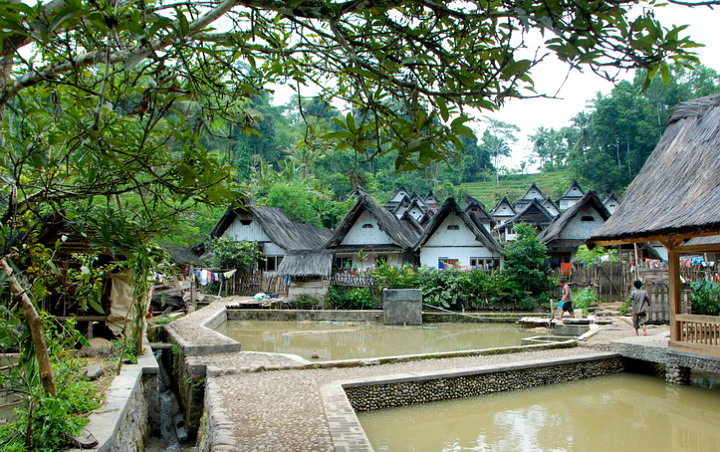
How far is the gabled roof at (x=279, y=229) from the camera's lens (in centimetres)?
2564

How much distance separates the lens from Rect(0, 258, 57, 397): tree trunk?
3789mm

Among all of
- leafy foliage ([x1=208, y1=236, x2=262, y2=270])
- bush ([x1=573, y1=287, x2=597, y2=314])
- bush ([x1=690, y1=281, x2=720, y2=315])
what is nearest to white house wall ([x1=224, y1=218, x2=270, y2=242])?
leafy foliage ([x1=208, y1=236, x2=262, y2=270])

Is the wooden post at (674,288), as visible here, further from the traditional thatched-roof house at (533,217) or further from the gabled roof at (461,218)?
the traditional thatched-roof house at (533,217)

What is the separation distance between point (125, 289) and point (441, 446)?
264 inches

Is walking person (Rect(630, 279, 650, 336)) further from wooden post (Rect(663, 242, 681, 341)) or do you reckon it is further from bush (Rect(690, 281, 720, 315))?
bush (Rect(690, 281, 720, 315))

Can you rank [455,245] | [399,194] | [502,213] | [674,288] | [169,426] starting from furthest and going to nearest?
1. [399,194]
2. [502,213]
3. [455,245]
4. [674,288]
5. [169,426]

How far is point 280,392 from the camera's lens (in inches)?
273

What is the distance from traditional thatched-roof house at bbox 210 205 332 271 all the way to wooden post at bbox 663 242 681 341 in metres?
18.3

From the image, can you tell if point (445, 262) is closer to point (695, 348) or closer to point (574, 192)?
point (695, 348)

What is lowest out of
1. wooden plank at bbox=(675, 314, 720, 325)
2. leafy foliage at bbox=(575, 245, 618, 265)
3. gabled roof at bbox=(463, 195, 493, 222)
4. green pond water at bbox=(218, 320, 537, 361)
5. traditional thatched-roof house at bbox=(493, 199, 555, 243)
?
green pond water at bbox=(218, 320, 537, 361)

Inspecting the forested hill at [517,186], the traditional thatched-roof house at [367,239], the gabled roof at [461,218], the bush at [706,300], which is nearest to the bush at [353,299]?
the traditional thatched-roof house at [367,239]

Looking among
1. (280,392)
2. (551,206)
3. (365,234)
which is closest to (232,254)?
(365,234)

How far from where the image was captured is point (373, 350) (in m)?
12.6

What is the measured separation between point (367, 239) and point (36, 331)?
19.9m
